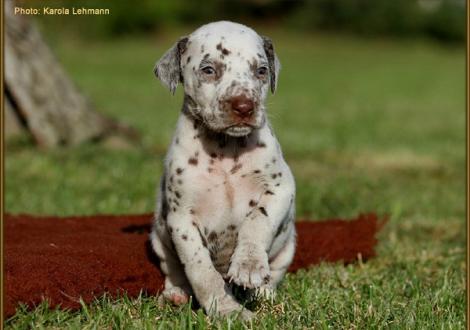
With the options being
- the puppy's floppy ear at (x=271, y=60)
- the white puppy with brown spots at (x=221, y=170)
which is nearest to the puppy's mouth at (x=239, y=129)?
the white puppy with brown spots at (x=221, y=170)

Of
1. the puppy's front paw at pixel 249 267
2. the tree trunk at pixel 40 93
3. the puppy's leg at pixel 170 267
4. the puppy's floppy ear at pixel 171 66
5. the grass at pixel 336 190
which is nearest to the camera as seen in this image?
the puppy's front paw at pixel 249 267

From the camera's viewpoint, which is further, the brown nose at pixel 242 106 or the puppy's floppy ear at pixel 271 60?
the puppy's floppy ear at pixel 271 60

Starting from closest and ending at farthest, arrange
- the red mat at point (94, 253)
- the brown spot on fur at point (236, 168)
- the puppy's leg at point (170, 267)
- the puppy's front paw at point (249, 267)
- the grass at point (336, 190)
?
the puppy's front paw at point (249, 267) → the grass at point (336, 190) → the red mat at point (94, 253) → the brown spot on fur at point (236, 168) → the puppy's leg at point (170, 267)

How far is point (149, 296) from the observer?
4.11 m

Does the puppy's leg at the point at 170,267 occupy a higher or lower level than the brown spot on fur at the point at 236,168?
lower

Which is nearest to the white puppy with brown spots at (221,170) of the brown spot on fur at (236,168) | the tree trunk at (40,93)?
the brown spot on fur at (236,168)

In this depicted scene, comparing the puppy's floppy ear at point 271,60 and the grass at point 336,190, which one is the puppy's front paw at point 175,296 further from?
the puppy's floppy ear at point 271,60

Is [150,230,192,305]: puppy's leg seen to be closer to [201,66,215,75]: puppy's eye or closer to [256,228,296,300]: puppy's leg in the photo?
[256,228,296,300]: puppy's leg

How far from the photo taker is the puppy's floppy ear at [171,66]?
4062mm

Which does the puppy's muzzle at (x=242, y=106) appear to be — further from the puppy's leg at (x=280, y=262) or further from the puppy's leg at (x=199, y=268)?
Result: the puppy's leg at (x=280, y=262)

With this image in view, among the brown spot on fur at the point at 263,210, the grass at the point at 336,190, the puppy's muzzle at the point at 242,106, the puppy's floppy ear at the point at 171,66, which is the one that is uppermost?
the puppy's floppy ear at the point at 171,66

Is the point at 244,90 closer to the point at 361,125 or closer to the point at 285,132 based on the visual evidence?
the point at 285,132

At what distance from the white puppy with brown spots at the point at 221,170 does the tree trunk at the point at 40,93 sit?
4.92 meters

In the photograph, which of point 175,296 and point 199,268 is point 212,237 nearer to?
point 199,268
